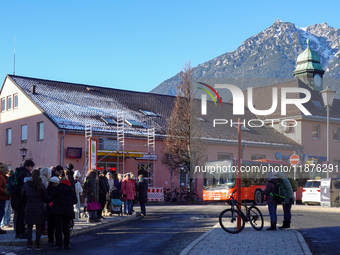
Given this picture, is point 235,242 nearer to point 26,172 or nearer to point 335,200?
point 26,172

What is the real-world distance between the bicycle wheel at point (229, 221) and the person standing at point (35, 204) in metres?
4.92

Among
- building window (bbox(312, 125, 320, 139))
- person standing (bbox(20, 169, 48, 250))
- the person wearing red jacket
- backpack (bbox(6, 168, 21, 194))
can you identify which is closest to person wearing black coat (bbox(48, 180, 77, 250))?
person standing (bbox(20, 169, 48, 250))

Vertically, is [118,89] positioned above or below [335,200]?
above

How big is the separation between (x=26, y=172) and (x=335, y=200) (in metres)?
20.4

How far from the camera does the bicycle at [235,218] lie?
13.3 m

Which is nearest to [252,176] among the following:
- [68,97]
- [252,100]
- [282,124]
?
[68,97]

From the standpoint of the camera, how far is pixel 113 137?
3509 cm

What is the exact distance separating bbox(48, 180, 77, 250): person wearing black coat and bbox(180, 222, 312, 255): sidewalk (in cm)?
272

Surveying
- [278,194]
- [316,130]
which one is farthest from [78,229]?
[316,130]

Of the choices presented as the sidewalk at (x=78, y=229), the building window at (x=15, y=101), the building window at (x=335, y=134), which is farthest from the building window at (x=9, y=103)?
the building window at (x=335, y=134)

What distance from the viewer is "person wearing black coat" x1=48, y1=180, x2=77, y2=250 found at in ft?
35.1

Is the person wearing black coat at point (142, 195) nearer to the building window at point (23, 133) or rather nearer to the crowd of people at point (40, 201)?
the crowd of people at point (40, 201)

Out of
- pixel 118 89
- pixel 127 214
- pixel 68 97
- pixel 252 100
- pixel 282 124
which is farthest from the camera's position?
pixel 252 100

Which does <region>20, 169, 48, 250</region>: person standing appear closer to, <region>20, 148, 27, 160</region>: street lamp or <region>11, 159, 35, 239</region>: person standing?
<region>11, 159, 35, 239</region>: person standing
